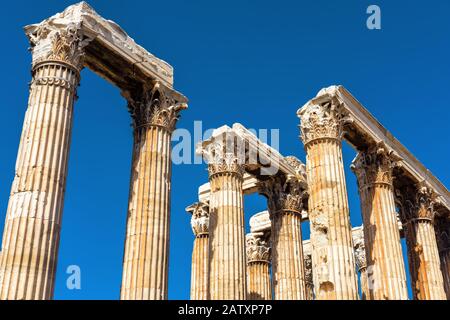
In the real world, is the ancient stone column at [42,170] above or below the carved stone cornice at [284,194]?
below

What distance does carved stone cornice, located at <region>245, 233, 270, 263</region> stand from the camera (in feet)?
115

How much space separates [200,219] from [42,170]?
16.3 meters

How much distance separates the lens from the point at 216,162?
27.6 metres

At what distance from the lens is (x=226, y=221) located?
A: 85.3 ft

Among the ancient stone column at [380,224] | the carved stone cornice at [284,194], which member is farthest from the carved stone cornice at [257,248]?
the ancient stone column at [380,224]

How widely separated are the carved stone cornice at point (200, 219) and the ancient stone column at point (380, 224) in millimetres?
8379

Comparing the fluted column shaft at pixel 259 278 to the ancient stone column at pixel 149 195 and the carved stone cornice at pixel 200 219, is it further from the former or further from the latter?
the ancient stone column at pixel 149 195

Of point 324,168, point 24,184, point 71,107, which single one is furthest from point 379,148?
point 24,184

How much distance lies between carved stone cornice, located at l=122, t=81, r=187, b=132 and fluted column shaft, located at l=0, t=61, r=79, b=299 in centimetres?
368

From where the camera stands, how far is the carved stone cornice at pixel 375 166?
1087 inches

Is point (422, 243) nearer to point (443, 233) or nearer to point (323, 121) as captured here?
point (443, 233)

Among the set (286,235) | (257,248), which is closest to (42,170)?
(286,235)

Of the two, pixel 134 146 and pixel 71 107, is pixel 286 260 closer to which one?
pixel 134 146
